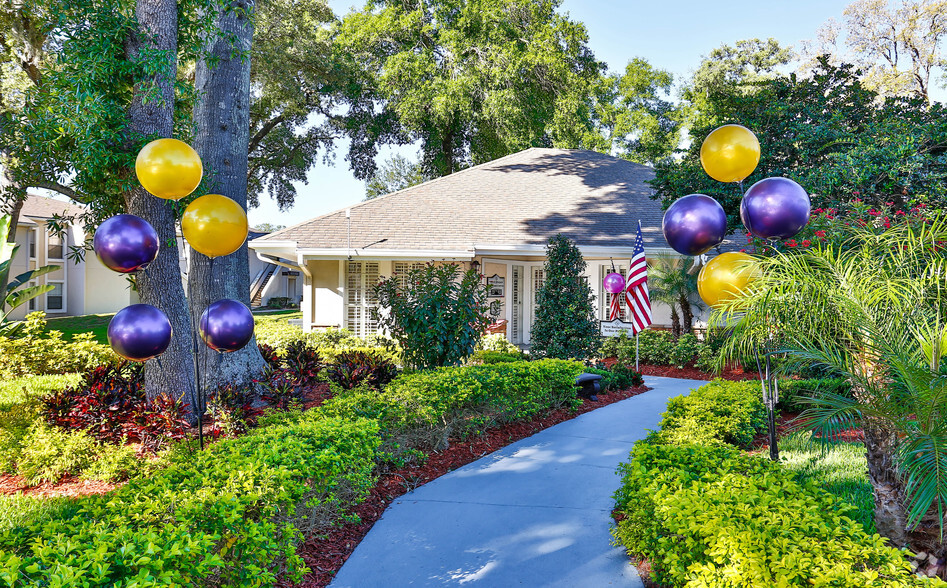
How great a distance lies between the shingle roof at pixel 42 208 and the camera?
22431 millimetres

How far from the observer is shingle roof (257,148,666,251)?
45.5 feet

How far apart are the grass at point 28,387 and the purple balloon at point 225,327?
2.91 m

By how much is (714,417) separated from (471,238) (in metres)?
9.07

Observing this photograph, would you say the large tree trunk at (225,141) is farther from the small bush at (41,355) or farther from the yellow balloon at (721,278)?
the yellow balloon at (721,278)

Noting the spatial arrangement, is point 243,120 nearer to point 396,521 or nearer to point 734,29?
point 396,521

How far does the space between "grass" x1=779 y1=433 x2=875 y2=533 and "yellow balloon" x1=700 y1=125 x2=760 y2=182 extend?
9.04 ft

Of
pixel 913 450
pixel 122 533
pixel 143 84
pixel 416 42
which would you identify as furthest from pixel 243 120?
pixel 416 42

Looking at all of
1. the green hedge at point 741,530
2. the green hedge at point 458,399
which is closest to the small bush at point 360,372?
the green hedge at point 458,399

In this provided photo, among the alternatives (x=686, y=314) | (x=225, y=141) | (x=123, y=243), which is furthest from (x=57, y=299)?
(x=686, y=314)

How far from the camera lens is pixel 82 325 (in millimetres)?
19797

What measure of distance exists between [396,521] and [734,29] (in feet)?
102

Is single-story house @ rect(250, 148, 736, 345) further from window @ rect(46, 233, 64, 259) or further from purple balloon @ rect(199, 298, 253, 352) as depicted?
window @ rect(46, 233, 64, 259)

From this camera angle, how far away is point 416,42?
71.3 feet

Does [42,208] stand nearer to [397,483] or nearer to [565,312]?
[565,312]
